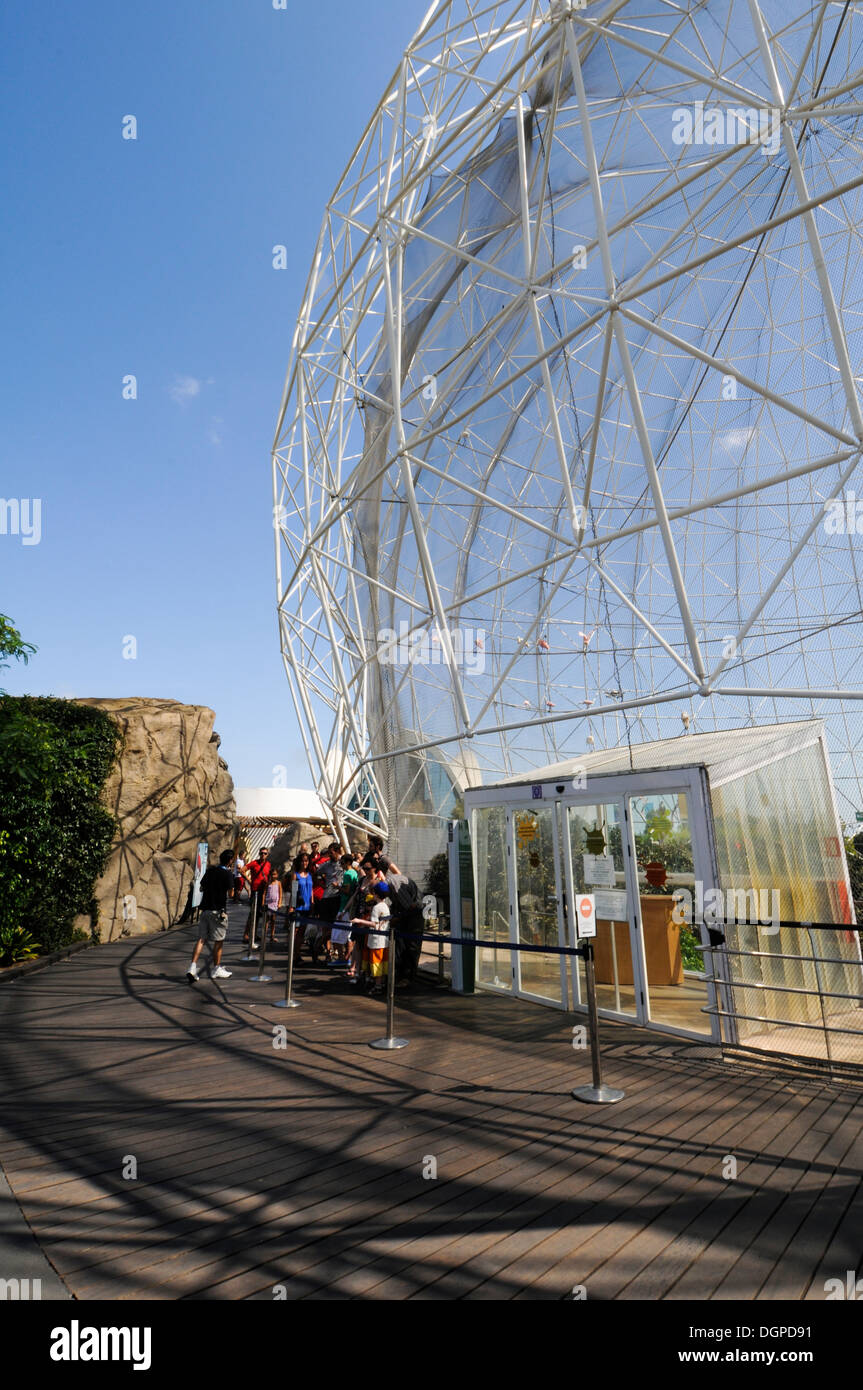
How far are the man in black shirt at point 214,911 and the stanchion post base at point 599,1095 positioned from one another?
264 inches

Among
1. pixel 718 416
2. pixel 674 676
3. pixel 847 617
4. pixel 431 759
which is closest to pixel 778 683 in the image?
pixel 847 617

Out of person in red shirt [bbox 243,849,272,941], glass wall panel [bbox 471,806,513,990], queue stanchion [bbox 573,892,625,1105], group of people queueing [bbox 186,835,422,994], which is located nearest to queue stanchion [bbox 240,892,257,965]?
person in red shirt [bbox 243,849,272,941]

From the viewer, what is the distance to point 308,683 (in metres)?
23.5

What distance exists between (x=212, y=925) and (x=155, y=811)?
8.32 metres

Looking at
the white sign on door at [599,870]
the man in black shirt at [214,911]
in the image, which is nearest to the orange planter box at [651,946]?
the white sign on door at [599,870]

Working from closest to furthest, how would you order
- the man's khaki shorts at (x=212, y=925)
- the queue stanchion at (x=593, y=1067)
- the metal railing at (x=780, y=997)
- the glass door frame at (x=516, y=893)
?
the queue stanchion at (x=593, y=1067)
the metal railing at (x=780, y=997)
the glass door frame at (x=516, y=893)
the man's khaki shorts at (x=212, y=925)

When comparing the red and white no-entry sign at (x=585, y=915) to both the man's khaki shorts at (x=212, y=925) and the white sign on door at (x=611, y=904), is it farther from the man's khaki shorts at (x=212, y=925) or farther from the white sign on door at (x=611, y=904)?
the man's khaki shorts at (x=212, y=925)

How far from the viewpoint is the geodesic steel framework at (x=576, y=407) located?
52.1 feet

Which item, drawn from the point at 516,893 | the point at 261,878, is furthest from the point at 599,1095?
the point at 261,878

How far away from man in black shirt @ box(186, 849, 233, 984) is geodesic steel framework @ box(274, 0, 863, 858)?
18.5ft

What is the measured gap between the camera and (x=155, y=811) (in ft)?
63.7

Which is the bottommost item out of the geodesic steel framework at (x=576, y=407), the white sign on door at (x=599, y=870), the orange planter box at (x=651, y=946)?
the orange planter box at (x=651, y=946)

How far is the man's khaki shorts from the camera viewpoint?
11.9 metres
